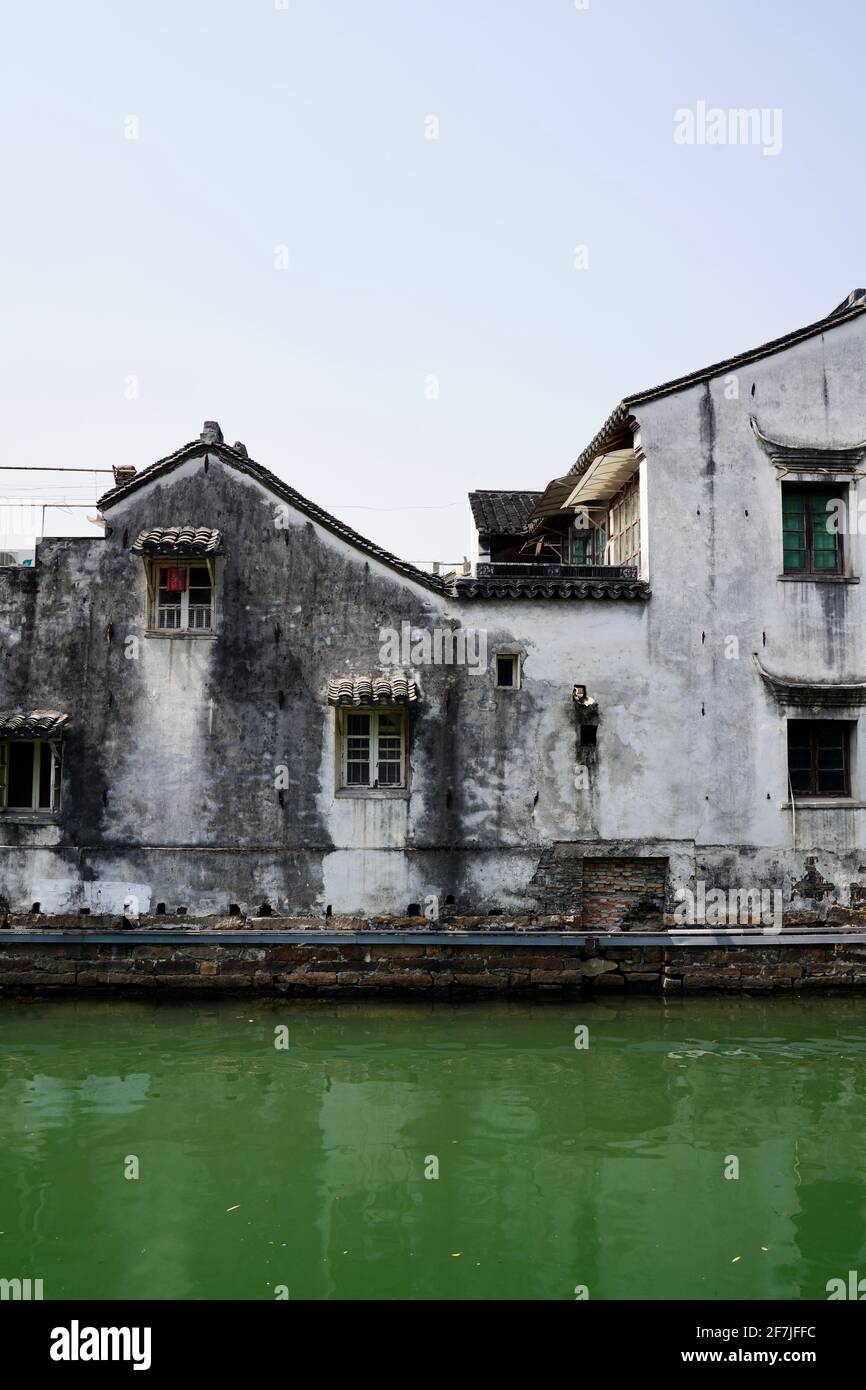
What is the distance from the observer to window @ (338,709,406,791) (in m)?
14.7

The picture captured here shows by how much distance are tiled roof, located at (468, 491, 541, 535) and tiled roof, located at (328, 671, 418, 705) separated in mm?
8677

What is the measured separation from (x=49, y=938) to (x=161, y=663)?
12.6 ft

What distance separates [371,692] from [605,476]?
17.1 ft

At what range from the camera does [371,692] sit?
1420 cm

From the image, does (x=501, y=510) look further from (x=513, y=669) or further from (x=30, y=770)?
(x=30, y=770)

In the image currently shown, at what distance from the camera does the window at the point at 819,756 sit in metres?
15.0

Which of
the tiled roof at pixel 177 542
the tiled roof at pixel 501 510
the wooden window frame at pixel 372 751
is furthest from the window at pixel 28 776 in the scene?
the tiled roof at pixel 501 510

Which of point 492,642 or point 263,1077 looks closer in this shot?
point 263,1077

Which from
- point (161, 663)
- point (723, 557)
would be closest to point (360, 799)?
point (161, 663)

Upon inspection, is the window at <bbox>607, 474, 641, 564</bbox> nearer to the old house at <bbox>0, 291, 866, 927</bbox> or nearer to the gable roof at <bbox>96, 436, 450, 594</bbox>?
the old house at <bbox>0, 291, 866, 927</bbox>

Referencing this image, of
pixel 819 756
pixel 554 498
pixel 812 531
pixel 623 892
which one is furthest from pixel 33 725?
pixel 812 531

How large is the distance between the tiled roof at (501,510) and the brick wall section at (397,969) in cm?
1049
